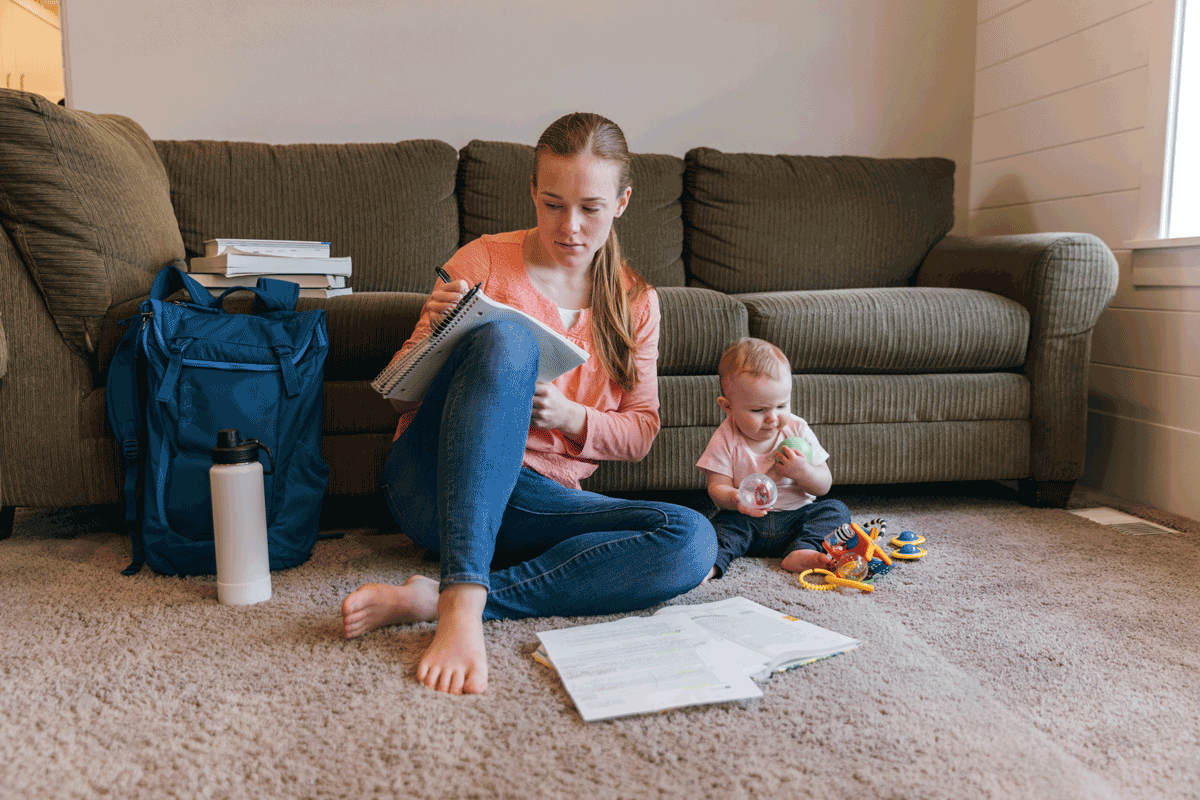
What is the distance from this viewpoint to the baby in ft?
5.05

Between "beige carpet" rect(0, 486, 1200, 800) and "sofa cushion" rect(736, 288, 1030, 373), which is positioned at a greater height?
"sofa cushion" rect(736, 288, 1030, 373)

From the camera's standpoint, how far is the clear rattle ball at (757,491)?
4.98 feet

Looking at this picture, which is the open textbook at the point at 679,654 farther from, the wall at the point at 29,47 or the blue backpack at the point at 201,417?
the wall at the point at 29,47

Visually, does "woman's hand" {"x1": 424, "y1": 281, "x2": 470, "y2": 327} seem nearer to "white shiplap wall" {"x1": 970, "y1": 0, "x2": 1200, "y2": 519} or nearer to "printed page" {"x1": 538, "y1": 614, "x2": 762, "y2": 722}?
"printed page" {"x1": 538, "y1": 614, "x2": 762, "y2": 722}

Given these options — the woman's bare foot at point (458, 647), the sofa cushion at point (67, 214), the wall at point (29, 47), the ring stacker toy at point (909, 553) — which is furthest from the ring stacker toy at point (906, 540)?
the wall at point (29, 47)

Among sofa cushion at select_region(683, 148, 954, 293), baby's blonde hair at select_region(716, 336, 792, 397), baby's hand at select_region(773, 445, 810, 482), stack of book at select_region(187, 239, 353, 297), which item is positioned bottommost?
baby's hand at select_region(773, 445, 810, 482)

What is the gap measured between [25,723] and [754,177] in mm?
2162

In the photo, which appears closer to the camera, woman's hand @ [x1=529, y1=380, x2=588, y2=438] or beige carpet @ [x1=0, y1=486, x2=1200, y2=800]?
beige carpet @ [x1=0, y1=486, x2=1200, y2=800]

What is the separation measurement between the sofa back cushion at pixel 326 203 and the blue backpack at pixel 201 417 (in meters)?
0.72

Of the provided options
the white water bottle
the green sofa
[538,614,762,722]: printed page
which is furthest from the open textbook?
the green sofa

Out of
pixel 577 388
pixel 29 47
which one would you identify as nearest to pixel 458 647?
pixel 577 388

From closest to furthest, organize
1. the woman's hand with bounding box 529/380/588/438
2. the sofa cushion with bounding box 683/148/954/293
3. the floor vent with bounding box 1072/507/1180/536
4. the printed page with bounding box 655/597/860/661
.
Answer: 1. the printed page with bounding box 655/597/860/661
2. the woman's hand with bounding box 529/380/588/438
3. the floor vent with bounding box 1072/507/1180/536
4. the sofa cushion with bounding box 683/148/954/293

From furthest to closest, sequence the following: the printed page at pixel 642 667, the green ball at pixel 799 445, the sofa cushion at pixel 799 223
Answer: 1. the sofa cushion at pixel 799 223
2. the green ball at pixel 799 445
3. the printed page at pixel 642 667

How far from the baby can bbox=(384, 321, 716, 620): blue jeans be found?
30 centimetres
